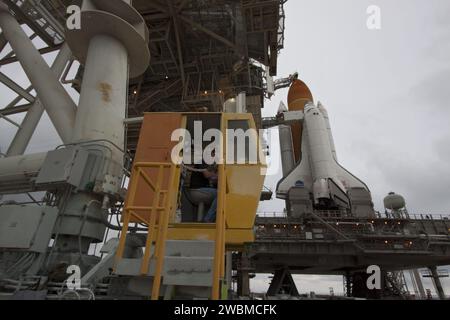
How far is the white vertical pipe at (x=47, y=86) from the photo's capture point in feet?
22.0

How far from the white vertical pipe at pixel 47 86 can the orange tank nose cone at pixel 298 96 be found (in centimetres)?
2700

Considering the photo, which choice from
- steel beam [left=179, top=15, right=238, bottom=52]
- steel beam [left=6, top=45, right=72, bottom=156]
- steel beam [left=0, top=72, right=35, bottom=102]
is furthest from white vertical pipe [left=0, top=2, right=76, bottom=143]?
steel beam [left=179, top=15, right=238, bottom=52]

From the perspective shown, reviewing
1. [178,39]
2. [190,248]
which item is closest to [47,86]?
[190,248]

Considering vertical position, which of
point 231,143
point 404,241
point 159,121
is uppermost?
point 404,241

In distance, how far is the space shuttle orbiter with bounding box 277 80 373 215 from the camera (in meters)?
23.5

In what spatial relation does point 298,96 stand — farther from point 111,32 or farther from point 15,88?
point 111,32

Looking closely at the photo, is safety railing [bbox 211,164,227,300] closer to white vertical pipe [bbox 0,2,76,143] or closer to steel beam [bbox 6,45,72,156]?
white vertical pipe [bbox 0,2,76,143]

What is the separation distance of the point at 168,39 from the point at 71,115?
7.97 m

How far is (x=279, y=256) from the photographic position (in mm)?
20312

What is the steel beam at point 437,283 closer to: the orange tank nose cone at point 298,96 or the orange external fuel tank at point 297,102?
the orange external fuel tank at point 297,102

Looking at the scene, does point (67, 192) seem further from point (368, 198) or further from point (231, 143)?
point (368, 198)

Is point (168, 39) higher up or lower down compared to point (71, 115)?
higher up
